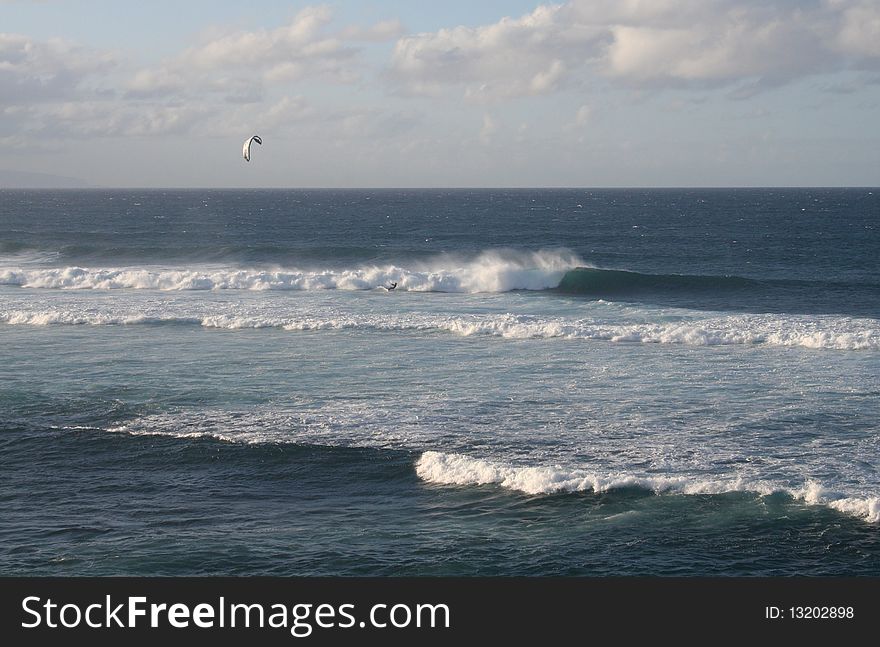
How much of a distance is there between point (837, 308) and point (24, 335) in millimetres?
29926

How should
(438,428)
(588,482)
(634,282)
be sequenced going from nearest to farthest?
(588,482) → (438,428) → (634,282)

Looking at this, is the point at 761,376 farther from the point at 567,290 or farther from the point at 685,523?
the point at 567,290

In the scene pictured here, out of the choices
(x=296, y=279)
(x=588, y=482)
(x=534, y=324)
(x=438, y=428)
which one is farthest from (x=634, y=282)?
(x=588, y=482)

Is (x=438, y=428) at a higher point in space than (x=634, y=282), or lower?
lower

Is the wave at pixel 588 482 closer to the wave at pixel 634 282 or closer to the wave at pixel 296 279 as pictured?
the wave at pixel 296 279

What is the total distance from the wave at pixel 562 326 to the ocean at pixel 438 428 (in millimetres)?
143

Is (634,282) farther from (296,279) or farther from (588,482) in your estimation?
(588,482)

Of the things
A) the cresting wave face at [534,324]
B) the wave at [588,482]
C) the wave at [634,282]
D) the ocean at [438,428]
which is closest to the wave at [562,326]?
→ the cresting wave face at [534,324]

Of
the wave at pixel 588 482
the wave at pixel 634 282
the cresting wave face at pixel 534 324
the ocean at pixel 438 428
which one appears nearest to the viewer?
the ocean at pixel 438 428

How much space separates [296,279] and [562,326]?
56.7ft

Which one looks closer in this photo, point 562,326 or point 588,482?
point 588,482

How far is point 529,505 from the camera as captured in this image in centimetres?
1512

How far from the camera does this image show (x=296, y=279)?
147 ft

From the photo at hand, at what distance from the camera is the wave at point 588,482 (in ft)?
49.9
